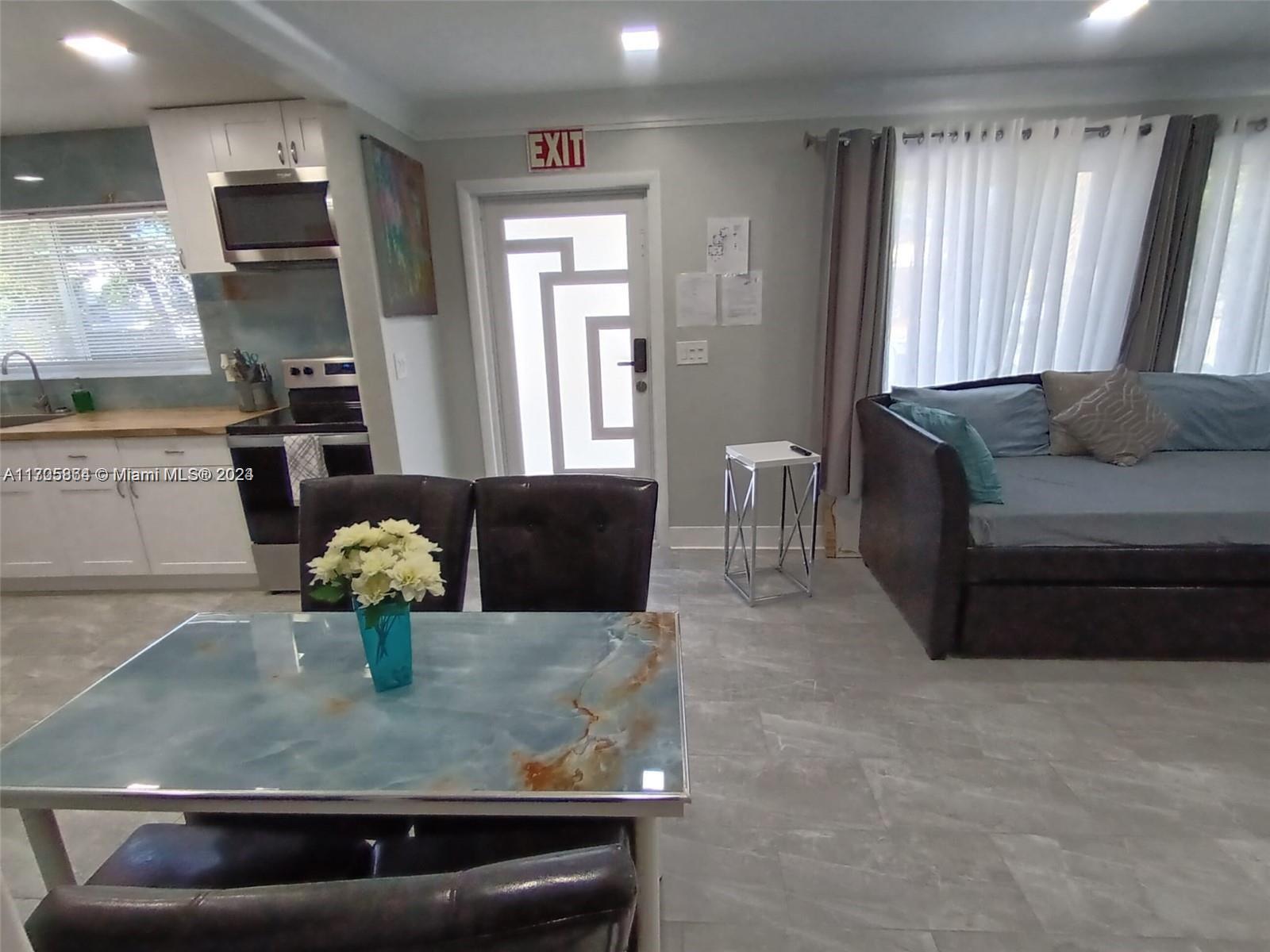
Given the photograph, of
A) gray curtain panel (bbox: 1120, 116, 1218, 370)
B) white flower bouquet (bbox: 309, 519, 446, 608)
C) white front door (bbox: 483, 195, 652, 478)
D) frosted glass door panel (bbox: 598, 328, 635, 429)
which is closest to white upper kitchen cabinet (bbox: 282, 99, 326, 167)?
white front door (bbox: 483, 195, 652, 478)

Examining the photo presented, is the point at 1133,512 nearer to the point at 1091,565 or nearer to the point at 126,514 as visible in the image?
the point at 1091,565

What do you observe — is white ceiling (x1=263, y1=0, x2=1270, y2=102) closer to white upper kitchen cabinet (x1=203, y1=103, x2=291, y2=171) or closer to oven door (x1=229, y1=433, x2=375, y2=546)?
white upper kitchen cabinet (x1=203, y1=103, x2=291, y2=171)

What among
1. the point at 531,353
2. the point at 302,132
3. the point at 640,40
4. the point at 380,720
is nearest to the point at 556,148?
the point at 640,40

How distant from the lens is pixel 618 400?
3.55 m

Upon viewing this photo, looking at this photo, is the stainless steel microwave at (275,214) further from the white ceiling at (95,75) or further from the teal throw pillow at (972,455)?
the teal throw pillow at (972,455)

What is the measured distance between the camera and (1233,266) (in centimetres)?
305

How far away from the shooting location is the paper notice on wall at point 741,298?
10.6 feet

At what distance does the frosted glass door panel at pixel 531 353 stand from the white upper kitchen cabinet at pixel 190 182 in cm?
141

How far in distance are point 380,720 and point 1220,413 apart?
376 cm

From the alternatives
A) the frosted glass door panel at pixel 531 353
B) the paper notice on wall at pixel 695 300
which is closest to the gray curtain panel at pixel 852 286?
the paper notice on wall at pixel 695 300

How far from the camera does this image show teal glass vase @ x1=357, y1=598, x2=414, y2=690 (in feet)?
3.65

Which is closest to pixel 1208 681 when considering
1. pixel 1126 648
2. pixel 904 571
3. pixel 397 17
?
pixel 1126 648

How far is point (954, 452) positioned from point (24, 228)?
15.9 feet

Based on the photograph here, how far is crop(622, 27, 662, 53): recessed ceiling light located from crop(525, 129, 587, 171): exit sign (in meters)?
0.65
